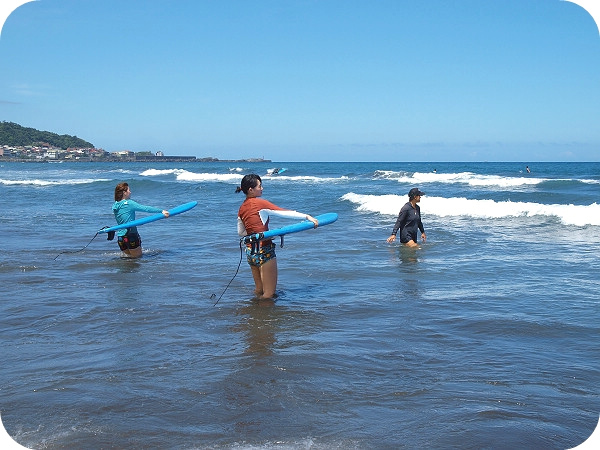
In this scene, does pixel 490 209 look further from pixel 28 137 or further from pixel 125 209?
pixel 28 137

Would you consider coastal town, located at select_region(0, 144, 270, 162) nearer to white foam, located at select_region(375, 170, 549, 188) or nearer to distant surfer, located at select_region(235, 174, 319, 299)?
white foam, located at select_region(375, 170, 549, 188)

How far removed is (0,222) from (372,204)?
1238 cm

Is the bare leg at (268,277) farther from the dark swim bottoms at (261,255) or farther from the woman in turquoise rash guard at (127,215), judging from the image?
the woman in turquoise rash guard at (127,215)

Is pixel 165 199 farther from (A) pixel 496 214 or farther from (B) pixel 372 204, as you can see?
(A) pixel 496 214

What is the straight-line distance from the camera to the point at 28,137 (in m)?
144

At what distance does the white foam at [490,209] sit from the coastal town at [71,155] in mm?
119035

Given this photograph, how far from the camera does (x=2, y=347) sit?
5.74m

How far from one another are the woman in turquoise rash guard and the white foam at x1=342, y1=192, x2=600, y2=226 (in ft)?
36.0

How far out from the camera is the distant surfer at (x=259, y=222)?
7.33m

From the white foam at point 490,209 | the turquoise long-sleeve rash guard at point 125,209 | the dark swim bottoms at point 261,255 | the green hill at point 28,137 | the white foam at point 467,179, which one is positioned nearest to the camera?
the dark swim bottoms at point 261,255

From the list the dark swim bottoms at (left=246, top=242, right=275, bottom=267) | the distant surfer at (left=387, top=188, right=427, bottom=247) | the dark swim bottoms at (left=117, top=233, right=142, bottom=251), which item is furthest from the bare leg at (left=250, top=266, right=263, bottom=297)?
the distant surfer at (left=387, top=188, right=427, bottom=247)

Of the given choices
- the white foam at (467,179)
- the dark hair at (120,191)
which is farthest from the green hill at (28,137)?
the dark hair at (120,191)

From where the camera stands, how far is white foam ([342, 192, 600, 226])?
16.7 meters

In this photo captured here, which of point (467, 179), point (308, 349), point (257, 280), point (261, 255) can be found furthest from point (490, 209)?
point (467, 179)
